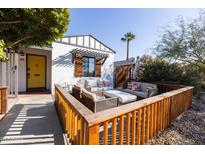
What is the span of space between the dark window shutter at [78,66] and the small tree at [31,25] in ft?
15.3

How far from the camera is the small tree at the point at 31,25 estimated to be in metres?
3.41

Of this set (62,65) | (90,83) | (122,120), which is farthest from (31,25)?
(90,83)

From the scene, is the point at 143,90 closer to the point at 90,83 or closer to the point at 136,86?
the point at 136,86

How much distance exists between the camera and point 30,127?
11.4ft

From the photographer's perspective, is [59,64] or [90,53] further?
[90,53]

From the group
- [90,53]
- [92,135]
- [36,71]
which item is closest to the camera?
[92,135]

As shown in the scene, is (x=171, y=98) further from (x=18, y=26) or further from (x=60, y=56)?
(x=60, y=56)

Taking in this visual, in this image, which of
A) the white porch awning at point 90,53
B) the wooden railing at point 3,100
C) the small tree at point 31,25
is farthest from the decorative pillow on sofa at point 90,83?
the wooden railing at point 3,100

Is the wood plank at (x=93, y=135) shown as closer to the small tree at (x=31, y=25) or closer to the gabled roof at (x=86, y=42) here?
the small tree at (x=31, y=25)

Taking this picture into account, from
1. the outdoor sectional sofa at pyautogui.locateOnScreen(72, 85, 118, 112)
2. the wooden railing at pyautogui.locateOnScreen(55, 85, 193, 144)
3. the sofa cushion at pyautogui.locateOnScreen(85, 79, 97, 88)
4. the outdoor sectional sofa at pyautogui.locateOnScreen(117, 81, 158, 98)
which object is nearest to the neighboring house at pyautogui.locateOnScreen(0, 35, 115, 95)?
the sofa cushion at pyautogui.locateOnScreen(85, 79, 97, 88)

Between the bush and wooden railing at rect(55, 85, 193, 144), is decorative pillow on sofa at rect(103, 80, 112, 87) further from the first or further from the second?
wooden railing at rect(55, 85, 193, 144)

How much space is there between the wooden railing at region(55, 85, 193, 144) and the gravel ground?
14 centimetres

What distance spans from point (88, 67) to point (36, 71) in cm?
316

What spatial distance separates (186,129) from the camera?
3.79 metres
